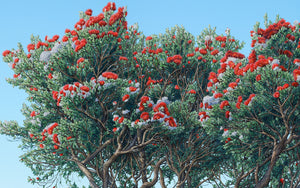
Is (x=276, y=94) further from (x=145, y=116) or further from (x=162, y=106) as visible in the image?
(x=145, y=116)

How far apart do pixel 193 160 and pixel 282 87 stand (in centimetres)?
566

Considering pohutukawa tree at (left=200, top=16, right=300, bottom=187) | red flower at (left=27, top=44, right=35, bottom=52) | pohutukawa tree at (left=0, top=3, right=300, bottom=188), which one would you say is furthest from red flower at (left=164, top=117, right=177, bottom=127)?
red flower at (left=27, top=44, right=35, bottom=52)

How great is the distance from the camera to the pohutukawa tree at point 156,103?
1348 centimetres

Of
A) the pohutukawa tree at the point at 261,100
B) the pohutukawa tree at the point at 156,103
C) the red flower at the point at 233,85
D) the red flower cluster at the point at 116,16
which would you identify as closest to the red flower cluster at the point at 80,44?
the pohutukawa tree at the point at 156,103

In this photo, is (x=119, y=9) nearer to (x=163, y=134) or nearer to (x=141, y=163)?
(x=163, y=134)

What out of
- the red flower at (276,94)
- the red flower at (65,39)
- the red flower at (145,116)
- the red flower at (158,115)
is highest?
the red flower at (65,39)

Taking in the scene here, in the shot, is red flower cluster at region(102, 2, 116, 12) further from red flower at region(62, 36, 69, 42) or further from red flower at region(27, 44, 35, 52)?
red flower at region(27, 44, 35, 52)

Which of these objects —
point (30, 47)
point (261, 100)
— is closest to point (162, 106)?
point (261, 100)

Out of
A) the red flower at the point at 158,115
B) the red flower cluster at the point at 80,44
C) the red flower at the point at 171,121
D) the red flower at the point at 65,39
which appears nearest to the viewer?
the red flower at the point at 158,115

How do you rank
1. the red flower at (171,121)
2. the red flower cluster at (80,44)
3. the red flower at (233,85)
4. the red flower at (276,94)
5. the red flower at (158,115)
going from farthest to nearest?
the red flower cluster at (80,44) → the red flower at (171,121) → the red flower at (158,115) → the red flower at (233,85) → the red flower at (276,94)

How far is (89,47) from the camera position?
51.8ft

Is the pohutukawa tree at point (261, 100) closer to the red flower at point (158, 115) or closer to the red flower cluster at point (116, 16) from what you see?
the red flower at point (158, 115)

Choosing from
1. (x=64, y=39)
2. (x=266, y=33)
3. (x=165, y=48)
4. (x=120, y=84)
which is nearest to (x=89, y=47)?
(x=64, y=39)

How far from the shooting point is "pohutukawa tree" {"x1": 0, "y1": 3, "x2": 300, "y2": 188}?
13.5m
